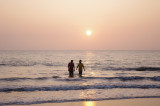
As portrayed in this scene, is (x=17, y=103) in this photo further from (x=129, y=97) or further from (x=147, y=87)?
(x=147, y=87)

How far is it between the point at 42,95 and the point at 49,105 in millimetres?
2456

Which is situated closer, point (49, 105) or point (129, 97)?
point (49, 105)

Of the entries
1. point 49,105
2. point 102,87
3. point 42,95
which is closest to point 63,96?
point 42,95

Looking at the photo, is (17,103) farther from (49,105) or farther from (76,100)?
(76,100)

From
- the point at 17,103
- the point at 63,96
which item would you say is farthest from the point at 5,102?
the point at 63,96

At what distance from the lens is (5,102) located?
1120cm

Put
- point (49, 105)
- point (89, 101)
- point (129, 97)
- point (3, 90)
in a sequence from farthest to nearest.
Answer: point (3, 90) < point (129, 97) < point (89, 101) < point (49, 105)

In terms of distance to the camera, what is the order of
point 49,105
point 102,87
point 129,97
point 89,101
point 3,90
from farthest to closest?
point 102,87
point 3,90
point 129,97
point 89,101
point 49,105

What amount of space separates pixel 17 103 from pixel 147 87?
384 inches

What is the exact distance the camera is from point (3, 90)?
1479 centimetres

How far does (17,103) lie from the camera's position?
1103 cm

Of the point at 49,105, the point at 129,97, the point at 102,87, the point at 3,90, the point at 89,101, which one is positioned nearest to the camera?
the point at 49,105

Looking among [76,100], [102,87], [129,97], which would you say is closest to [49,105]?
[76,100]

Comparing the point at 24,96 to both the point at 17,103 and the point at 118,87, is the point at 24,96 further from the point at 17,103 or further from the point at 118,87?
the point at 118,87
